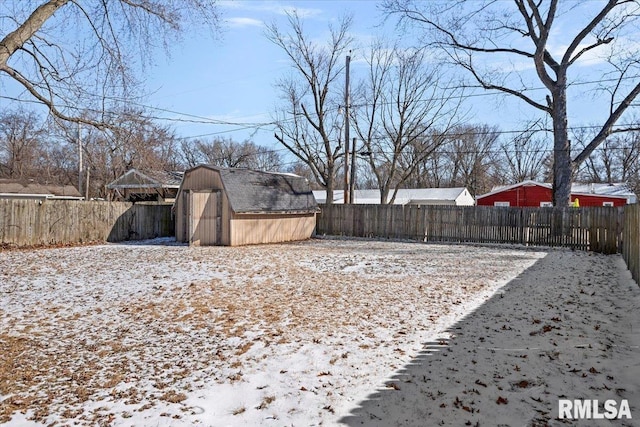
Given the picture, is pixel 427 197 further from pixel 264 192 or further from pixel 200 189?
pixel 200 189

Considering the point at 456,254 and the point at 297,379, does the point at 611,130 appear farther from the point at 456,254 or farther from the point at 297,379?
the point at 297,379

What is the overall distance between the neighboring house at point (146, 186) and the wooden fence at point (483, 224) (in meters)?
11.3

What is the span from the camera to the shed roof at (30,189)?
97.2ft

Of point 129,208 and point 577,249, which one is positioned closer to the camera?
point 577,249

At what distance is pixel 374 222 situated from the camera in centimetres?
2056

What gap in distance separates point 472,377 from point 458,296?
141 inches

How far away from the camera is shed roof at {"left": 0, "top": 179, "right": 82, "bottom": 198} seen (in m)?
29.6

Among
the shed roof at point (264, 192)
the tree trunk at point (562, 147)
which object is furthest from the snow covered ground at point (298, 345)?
the tree trunk at point (562, 147)

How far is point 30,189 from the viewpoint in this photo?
3106 centimetres

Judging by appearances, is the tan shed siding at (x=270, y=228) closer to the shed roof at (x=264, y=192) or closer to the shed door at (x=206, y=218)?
the shed roof at (x=264, y=192)

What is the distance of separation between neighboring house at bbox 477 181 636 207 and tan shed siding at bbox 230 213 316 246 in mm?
20025

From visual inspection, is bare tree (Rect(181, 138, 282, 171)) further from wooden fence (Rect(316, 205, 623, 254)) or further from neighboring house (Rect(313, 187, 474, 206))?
wooden fence (Rect(316, 205, 623, 254))

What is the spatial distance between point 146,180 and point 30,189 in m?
10.5

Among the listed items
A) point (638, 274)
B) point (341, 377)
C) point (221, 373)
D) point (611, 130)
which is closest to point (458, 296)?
point (638, 274)
